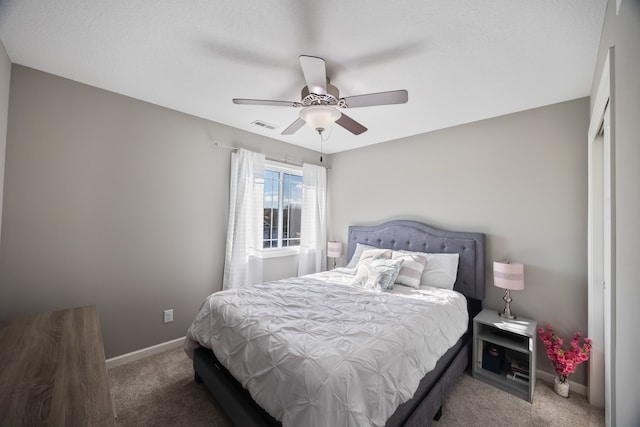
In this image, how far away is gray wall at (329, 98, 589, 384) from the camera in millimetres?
2354

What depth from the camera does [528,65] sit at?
1892 millimetres

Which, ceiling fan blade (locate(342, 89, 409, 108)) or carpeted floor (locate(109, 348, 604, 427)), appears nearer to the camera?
ceiling fan blade (locate(342, 89, 409, 108))

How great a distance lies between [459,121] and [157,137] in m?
3.35

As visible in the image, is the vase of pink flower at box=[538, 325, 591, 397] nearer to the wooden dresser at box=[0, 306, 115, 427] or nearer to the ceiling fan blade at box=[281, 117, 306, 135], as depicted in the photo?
the ceiling fan blade at box=[281, 117, 306, 135]

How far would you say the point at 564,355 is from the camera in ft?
7.06

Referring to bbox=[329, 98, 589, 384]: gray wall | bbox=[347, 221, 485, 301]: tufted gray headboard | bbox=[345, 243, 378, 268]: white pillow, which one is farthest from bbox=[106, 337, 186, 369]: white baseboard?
bbox=[329, 98, 589, 384]: gray wall

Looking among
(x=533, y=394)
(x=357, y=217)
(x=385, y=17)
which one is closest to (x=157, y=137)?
(x=385, y=17)

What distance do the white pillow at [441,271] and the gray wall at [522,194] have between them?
1.28 ft

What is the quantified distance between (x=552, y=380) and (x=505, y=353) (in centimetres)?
38

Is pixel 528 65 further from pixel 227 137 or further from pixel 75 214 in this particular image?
pixel 75 214

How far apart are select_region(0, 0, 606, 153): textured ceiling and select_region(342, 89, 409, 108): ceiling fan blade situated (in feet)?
1.02

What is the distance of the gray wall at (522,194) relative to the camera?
92.7 inches

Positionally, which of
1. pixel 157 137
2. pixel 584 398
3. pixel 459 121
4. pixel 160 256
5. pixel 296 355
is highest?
pixel 459 121

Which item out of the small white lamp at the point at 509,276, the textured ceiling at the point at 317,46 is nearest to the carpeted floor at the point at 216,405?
the small white lamp at the point at 509,276
